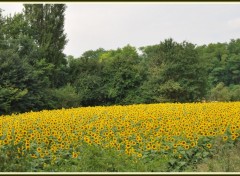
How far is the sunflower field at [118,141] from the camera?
262 inches

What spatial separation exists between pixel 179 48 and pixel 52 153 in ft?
87.6

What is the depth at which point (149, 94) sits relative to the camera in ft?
101

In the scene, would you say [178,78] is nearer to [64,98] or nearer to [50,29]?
[64,98]

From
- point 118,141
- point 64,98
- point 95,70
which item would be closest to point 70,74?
point 95,70

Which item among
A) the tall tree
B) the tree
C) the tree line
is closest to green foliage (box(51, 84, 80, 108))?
the tree line

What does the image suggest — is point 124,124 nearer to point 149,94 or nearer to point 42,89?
point 42,89

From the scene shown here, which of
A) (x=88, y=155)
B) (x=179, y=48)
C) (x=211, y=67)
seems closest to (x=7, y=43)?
(x=179, y=48)

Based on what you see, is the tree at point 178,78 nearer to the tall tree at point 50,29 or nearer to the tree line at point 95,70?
the tree line at point 95,70

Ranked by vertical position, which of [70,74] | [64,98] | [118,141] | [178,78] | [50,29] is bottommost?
[118,141]

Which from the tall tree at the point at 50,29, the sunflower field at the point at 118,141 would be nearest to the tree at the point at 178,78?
the tall tree at the point at 50,29

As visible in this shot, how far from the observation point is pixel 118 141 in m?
8.23

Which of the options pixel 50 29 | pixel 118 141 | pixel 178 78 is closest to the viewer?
pixel 118 141

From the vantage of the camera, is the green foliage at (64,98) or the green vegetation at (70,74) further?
the green foliage at (64,98)

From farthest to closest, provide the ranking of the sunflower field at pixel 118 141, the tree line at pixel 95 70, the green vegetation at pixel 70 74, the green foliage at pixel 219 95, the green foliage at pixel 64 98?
the green foliage at pixel 219 95 → the tree line at pixel 95 70 → the green foliage at pixel 64 98 → the green vegetation at pixel 70 74 → the sunflower field at pixel 118 141
